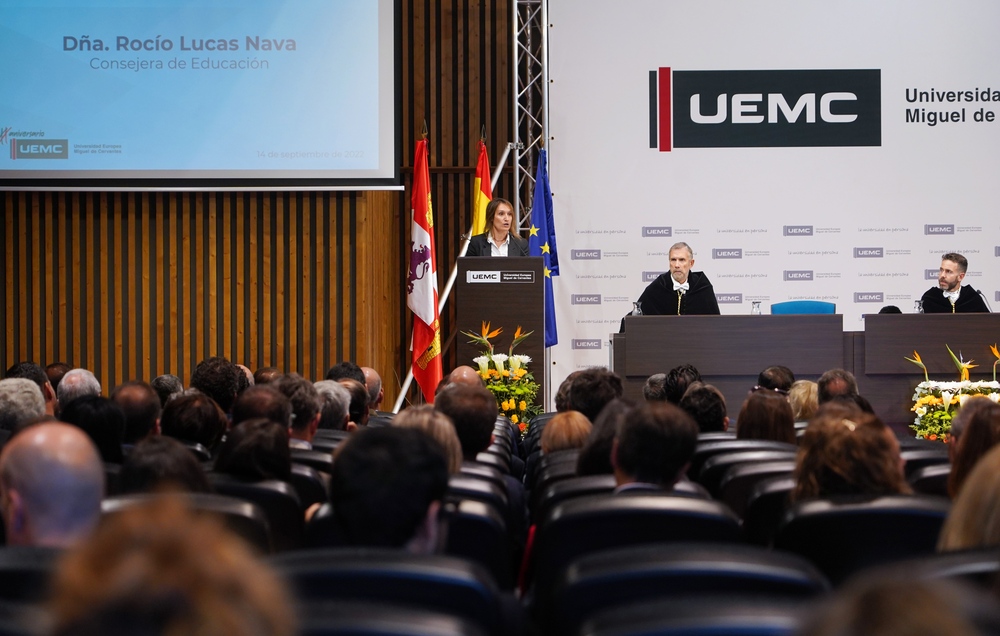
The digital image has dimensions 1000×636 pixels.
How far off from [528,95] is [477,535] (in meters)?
8.05

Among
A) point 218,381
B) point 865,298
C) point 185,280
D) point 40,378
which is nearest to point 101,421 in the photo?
point 218,381

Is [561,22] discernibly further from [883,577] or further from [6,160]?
[883,577]

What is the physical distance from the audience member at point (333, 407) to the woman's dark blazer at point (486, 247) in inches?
129

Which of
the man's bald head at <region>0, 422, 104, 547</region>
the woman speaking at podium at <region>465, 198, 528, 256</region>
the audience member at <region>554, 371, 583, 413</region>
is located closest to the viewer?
the man's bald head at <region>0, 422, 104, 547</region>

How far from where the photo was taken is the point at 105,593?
→ 874 mm

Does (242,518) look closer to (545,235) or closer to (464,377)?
(464,377)

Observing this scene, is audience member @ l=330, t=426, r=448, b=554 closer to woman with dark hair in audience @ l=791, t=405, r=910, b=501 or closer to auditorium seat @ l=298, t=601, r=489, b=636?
auditorium seat @ l=298, t=601, r=489, b=636

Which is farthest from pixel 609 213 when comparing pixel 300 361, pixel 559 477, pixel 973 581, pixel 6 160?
pixel 973 581

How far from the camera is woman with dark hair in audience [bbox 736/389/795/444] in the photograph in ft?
12.7

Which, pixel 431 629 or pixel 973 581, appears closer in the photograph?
pixel 431 629

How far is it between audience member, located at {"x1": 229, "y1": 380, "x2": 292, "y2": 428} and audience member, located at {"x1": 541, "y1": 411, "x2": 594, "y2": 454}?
3.13 ft

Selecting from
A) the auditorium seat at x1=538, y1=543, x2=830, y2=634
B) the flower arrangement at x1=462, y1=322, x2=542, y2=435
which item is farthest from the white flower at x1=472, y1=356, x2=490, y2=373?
the auditorium seat at x1=538, y1=543, x2=830, y2=634

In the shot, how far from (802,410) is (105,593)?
Answer: 4483 millimetres

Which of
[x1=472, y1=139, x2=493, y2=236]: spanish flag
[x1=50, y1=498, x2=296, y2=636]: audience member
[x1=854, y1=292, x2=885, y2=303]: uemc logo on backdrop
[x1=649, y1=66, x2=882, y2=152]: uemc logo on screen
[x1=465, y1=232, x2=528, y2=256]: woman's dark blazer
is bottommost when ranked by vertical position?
[x1=50, y1=498, x2=296, y2=636]: audience member
